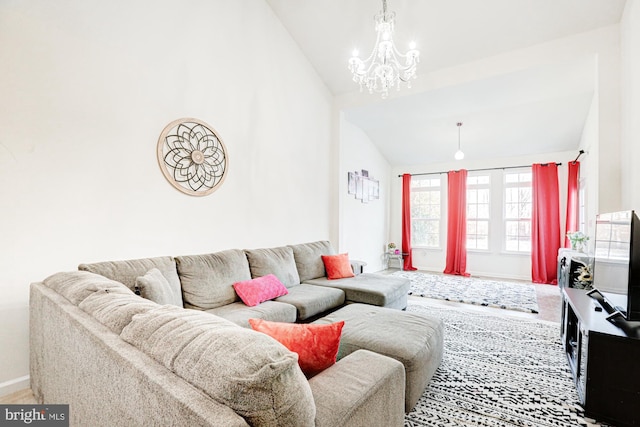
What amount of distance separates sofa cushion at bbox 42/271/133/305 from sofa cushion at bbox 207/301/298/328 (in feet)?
3.11

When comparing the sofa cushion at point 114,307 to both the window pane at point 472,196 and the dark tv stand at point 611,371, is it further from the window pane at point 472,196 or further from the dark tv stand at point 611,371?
the window pane at point 472,196

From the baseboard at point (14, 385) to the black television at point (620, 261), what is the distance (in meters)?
4.00

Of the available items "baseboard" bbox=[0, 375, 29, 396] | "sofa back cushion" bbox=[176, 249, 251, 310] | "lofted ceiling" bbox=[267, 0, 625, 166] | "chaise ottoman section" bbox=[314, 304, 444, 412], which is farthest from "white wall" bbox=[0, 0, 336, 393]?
"chaise ottoman section" bbox=[314, 304, 444, 412]

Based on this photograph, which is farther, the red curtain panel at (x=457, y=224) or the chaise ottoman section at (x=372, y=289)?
the red curtain panel at (x=457, y=224)

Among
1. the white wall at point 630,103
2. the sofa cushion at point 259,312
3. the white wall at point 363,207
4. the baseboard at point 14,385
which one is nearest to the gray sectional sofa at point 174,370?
the baseboard at point 14,385

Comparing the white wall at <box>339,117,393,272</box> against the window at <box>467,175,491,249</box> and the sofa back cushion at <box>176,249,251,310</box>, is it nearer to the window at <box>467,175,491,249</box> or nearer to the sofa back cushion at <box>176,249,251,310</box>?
the window at <box>467,175,491,249</box>

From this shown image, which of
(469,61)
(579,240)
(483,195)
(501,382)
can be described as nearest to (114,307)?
(501,382)

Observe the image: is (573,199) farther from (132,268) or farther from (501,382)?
(132,268)

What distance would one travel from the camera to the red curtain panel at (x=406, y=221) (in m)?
6.89

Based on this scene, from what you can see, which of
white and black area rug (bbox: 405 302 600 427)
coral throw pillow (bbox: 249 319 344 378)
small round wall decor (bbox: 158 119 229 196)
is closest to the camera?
coral throw pillow (bbox: 249 319 344 378)

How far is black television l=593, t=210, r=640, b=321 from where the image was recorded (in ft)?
6.04

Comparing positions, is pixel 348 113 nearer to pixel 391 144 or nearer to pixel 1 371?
pixel 391 144

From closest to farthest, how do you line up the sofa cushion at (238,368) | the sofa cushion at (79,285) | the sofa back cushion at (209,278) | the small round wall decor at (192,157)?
the sofa cushion at (238,368) → the sofa cushion at (79,285) → the sofa back cushion at (209,278) → the small round wall decor at (192,157)

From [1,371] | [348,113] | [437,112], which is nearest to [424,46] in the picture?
[437,112]
